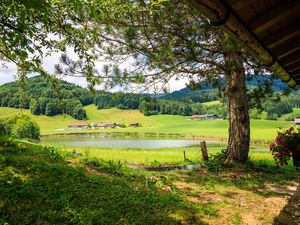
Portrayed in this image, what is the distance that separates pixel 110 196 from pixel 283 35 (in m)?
4.82

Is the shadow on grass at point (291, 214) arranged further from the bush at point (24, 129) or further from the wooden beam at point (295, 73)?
the bush at point (24, 129)

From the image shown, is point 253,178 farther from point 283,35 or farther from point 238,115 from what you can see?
point 283,35

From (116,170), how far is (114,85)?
3470 mm

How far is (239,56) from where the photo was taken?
451 inches

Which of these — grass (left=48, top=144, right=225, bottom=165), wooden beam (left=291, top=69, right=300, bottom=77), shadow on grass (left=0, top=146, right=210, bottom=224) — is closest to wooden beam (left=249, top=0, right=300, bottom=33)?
wooden beam (left=291, top=69, right=300, bottom=77)

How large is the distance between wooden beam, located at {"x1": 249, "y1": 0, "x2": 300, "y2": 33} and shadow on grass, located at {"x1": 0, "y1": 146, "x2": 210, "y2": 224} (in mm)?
4087

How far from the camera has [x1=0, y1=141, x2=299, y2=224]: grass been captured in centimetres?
531

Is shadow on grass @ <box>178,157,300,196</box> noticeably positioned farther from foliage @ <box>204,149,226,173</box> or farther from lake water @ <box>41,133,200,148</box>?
lake water @ <box>41,133,200,148</box>

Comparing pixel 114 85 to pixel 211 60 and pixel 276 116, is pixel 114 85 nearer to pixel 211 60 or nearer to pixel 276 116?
pixel 211 60

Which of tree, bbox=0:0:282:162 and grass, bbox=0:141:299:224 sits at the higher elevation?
tree, bbox=0:0:282:162

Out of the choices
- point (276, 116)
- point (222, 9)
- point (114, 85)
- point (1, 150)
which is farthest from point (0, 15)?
point (276, 116)

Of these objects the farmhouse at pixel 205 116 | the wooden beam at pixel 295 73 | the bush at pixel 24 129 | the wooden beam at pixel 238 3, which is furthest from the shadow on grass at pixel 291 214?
the farmhouse at pixel 205 116

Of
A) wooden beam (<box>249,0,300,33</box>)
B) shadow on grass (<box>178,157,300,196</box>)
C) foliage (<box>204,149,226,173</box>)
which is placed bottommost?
shadow on grass (<box>178,157,300,196</box>)

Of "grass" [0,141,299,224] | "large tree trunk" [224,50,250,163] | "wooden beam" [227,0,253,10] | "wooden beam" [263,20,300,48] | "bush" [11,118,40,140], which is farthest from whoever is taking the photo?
"bush" [11,118,40,140]
